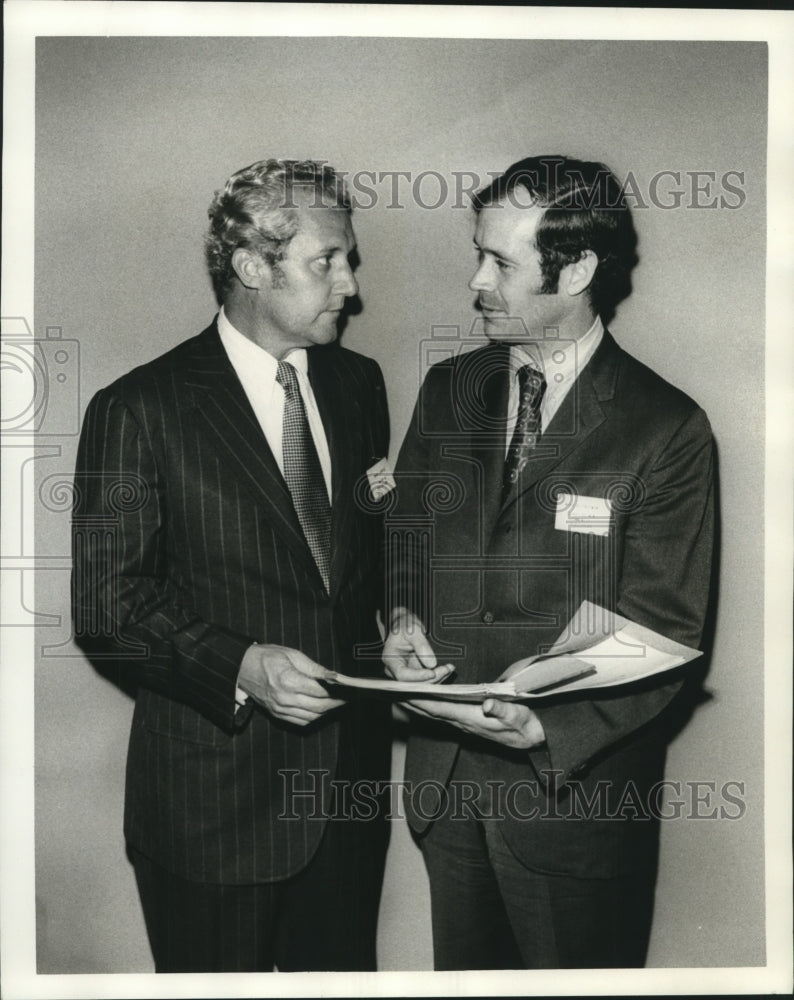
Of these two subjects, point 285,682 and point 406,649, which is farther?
point 406,649

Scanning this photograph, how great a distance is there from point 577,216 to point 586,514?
0.68 m

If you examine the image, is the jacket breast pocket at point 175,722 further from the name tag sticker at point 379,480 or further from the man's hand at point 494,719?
the name tag sticker at point 379,480

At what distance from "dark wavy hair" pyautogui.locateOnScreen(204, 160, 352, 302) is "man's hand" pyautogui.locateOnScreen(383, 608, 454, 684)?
33.5 inches

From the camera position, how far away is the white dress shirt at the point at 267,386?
2.48m

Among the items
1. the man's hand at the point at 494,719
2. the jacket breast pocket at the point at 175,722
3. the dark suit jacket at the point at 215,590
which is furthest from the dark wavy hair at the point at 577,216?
the jacket breast pocket at the point at 175,722

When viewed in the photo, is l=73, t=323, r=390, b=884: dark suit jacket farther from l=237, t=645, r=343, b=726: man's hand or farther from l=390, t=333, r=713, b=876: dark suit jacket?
l=390, t=333, r=713, b=876: dark suit jacket

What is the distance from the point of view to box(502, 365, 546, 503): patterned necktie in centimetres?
248

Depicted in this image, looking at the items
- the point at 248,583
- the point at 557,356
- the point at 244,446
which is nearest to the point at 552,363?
the point at 557,356

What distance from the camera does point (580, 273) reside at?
251cm

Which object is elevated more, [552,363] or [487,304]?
[487,304]

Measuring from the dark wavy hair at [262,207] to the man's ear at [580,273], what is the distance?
0.52 metres

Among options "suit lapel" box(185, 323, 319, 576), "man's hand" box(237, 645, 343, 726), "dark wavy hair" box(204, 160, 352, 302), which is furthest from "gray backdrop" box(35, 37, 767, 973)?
"man's hand" box(237, 645, 343, 726)

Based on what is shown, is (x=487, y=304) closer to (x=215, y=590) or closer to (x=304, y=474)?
(x=304, y=474)

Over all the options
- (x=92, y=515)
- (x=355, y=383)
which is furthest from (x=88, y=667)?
(x=355, y=383)
